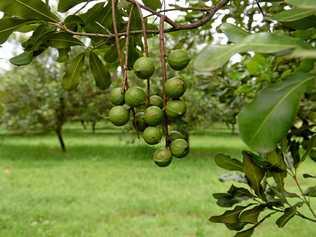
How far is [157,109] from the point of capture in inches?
32.6

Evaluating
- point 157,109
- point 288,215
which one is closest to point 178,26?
point 157,109

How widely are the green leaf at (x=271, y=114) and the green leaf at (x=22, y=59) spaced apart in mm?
630

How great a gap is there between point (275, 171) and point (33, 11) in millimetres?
600

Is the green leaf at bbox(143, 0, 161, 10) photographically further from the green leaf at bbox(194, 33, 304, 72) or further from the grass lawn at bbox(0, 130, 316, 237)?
the grass lawn at bbox(0, 130, 316, 237)

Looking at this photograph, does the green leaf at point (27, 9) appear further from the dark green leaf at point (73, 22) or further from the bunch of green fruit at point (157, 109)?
the bunch of green fruit at point (157, 109)

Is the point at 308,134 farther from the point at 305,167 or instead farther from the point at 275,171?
the point at 305,167

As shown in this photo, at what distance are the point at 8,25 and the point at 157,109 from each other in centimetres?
37

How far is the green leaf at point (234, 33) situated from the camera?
2.04ft

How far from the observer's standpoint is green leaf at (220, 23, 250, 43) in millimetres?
621

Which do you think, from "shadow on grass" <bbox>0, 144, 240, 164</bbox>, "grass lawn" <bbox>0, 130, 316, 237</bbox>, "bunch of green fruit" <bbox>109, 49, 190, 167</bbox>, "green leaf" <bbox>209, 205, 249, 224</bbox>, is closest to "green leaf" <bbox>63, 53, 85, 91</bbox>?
"bunch of green fruit" <bbox>109, 49, 190, 167</bbox>

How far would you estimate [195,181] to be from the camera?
8.93 meters

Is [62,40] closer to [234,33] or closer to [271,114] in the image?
[234,33]

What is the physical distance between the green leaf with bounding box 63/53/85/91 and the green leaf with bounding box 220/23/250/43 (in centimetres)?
58

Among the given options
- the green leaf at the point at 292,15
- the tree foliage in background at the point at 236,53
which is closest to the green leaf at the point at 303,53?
the tree foliage in background at the point at 236,53
